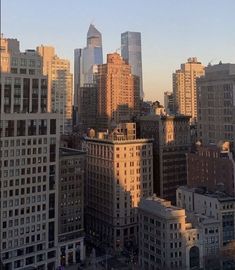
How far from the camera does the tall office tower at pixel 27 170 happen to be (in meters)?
70.7

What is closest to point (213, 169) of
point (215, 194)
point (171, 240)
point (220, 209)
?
point (215, 194)

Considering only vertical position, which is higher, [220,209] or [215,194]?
[215,194]

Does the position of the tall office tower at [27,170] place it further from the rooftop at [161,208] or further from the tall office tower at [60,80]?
the tall office tower at [60,80]

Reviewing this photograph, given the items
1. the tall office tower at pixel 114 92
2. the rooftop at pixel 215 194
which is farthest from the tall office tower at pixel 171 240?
the tall office tower at pixel 114 92

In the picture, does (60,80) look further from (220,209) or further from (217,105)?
(220,209)

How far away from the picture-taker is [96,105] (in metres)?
167

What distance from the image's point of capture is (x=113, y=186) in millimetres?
92375

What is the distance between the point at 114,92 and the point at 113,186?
70904 mm

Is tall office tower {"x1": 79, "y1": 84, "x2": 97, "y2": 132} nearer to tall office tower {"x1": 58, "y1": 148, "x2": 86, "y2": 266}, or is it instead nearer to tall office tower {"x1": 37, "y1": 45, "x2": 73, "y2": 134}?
tall office tower {"x1": 37, "y1": 45, "x2": 73, "y2": 134}

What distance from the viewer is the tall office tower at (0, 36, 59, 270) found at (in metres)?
70.7

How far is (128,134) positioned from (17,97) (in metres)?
30.8

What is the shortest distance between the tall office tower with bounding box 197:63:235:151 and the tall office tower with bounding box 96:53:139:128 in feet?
146

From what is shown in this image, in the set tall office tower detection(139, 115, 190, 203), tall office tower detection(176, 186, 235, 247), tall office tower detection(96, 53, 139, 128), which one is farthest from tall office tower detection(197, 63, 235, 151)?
tall office tower detection(96, 53, 139, 128)

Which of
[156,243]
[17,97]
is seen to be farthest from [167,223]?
[17,97]
